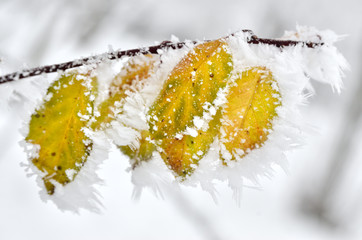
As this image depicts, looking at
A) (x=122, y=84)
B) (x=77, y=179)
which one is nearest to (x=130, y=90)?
(x=122, y=84)

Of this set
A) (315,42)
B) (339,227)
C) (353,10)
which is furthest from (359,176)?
(315,42)

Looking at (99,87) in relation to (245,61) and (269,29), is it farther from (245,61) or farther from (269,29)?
(269,29)

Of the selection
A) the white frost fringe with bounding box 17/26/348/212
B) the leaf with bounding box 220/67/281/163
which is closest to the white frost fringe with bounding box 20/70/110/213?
the white frost fringe with bounding box 17/26/348/212

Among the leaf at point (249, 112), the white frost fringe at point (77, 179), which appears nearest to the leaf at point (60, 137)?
the white frost fringe at point (77, 179)

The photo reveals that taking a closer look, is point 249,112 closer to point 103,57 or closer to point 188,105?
point 188,105

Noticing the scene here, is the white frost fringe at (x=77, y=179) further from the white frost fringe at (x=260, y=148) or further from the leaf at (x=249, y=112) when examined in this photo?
the leaf at (x=249, y=112)
